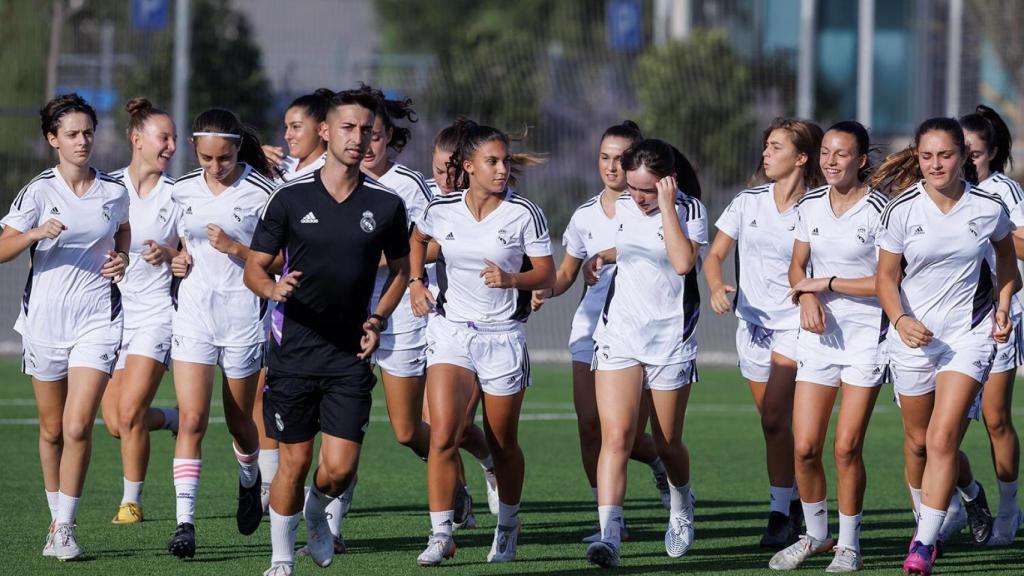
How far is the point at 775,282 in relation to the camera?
Result: 8.78m

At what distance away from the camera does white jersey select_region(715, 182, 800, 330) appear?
8.69 meters

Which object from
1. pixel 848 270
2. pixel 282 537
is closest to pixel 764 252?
pixel 848 270

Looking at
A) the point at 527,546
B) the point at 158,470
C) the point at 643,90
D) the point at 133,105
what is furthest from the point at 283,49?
the point at 527,546

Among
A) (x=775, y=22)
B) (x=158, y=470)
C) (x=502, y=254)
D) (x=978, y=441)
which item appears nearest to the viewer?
(x=502, y=254)

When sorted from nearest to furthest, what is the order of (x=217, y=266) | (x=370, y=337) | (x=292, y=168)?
(x=370, y=337) → (x=217, y=266) → (x=292, y=168)

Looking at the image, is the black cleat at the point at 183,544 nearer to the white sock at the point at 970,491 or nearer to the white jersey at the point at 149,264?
the white jersey at the point at 149,264

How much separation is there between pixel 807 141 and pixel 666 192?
1193mm

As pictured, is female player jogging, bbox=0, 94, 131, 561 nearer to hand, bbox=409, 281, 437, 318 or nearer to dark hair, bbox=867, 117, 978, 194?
hand, bbox=409, 281, 437, 318

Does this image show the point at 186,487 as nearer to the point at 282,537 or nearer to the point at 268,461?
the point at 268,461

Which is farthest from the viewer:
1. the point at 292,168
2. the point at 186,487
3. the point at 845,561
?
the point at 292,168

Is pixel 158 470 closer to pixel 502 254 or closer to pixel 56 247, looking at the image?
pixel 56 247

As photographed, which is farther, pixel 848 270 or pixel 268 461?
pixel 268 461

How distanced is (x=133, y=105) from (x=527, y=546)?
11.2 feet

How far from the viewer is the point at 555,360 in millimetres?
20688
